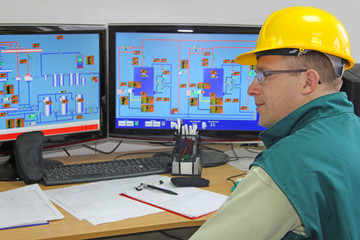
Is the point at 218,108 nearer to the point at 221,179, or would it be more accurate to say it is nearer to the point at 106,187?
the point at 221,179

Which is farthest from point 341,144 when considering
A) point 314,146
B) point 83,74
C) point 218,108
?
point 83,74

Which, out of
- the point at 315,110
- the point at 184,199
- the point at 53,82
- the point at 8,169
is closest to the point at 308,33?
the point at 315,110

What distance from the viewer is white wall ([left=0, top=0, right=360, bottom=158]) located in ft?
6.53

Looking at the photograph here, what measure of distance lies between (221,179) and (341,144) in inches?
32.6

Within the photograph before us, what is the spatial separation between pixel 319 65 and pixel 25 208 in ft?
3.07

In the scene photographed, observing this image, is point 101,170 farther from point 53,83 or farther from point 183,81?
point 183,81

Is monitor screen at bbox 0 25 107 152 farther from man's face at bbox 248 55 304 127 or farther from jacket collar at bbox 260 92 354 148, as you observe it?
jacket collar at bbox 260 92 354 148

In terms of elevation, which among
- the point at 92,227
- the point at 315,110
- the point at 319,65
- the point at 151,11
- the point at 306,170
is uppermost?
the point at 151,11

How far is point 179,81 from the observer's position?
198 cm

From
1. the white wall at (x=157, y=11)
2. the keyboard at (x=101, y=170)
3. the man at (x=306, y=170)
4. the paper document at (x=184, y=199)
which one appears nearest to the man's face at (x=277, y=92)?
the man at (x=306, y=170)

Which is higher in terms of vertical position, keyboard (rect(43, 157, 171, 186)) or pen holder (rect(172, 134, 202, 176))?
pen holder (rect(172, 134, 202, 176))

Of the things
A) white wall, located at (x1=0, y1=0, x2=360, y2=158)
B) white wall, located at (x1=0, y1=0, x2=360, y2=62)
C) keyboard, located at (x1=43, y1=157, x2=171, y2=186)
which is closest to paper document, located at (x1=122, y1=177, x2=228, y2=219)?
keyboard, located at (x1=43, y1=157, x2=171, y2=186)

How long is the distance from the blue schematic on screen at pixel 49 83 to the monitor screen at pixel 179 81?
10 cm

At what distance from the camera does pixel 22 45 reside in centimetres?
175
